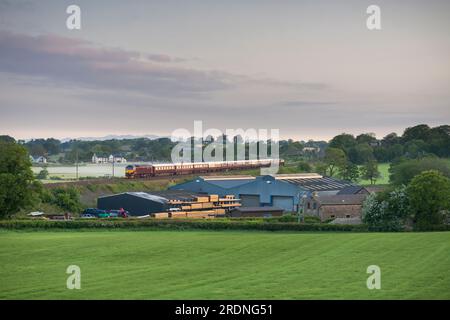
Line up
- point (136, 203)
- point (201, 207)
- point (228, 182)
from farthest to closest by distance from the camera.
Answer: point (228, 182)
point (201, 207)
point (136, 203)

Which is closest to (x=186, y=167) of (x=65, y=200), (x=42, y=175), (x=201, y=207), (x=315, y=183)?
(x=42, y=175)

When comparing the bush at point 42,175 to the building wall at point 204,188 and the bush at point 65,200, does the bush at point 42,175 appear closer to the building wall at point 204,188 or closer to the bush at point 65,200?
the building wall at point 204,188

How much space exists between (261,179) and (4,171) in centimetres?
2661

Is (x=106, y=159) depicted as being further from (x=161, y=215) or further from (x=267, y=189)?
(x=161, y=215)

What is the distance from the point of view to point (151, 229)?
154ft

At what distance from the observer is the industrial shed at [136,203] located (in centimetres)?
6106

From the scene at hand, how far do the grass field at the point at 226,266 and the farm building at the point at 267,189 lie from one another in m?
29.9

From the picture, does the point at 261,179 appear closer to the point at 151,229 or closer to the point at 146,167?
the point at 146,167

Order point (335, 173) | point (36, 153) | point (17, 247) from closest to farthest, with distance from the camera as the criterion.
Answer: point (17, 247)
point (335, 173)
point (36, 153)

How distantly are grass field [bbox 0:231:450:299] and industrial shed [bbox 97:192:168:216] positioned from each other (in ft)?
68.6

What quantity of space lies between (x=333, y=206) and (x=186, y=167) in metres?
35.8

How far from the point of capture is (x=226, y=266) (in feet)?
89.0

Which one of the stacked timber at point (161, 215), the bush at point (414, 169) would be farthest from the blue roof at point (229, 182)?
the stacked timber at point (161, 215)
